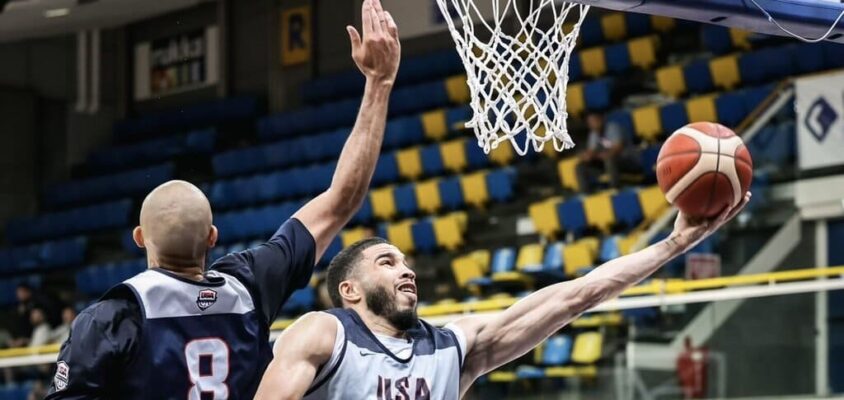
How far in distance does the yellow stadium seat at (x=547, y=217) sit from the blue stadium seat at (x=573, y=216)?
0.08 meters

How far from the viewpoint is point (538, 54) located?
17.3 feet

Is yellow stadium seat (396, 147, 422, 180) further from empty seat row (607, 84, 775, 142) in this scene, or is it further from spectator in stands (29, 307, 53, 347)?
spectator in stands (29, 307, 53, 347)

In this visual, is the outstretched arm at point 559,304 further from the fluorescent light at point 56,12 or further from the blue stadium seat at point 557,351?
the fluorescent light at point 56,12

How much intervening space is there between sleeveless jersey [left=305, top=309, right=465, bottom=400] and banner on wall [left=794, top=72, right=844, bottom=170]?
553 cm

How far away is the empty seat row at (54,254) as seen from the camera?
16.4 m

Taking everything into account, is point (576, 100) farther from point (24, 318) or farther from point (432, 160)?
point (24, 318)

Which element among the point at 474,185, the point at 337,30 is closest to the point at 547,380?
the point at 474,185

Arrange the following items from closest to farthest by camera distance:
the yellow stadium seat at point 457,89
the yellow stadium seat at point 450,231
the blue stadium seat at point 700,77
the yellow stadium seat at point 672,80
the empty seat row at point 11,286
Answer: the blue stadium seat at point 700,77 < the yellow stadium seat at point 672,80 < the yellow stadium seat at point 450,231 < the yellow stadium seat at point 457,89 < the empty seat row at point 11,286

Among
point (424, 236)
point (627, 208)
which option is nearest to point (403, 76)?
point (424, 236)

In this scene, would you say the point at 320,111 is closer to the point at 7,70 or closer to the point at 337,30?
the point at 337,30

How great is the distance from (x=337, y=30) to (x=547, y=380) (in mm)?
9419

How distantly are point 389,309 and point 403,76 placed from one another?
11476mm

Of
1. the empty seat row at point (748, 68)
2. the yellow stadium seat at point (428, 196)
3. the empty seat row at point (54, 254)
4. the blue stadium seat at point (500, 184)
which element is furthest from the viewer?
the empty seat row at point (54, 254)

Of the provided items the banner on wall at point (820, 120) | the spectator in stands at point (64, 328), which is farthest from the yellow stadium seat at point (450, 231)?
the banner on wall at point (820, 120)
